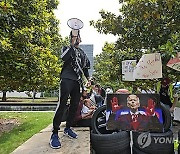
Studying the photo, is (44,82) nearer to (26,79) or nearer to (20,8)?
(26,79)

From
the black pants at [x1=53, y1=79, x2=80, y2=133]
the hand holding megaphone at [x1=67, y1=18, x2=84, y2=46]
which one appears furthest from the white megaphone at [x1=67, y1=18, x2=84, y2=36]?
the black pants at [x1=53, y1=79, x2=80, y2=133]

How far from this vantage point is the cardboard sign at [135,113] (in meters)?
2.69

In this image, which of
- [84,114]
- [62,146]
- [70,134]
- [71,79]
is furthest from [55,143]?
[84,114]

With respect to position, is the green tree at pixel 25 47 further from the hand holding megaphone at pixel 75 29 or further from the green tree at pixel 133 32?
the hand holding megaphone at pixel 75 29

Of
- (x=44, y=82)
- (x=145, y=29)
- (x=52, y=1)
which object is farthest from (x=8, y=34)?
(x=52, y=1)

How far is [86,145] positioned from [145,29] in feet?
13.7

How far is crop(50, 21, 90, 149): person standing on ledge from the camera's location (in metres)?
2.97

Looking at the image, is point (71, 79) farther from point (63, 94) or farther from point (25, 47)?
point (25, 47)

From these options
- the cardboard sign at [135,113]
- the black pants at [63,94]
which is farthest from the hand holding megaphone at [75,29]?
the cardboard sign at [135,113]

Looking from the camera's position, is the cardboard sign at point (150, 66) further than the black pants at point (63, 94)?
Yes

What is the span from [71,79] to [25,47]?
10.9 ft

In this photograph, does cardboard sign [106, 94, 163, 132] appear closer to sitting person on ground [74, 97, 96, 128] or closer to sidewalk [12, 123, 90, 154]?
sidewalk [12, 123, 90, 154]

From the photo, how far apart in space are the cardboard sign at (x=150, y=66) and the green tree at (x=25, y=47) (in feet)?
9.26

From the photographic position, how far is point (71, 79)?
3.02m
